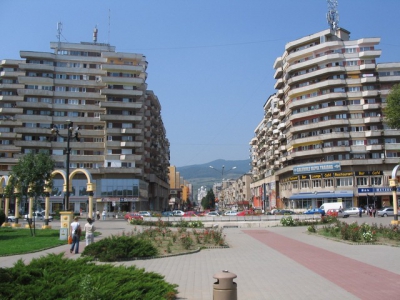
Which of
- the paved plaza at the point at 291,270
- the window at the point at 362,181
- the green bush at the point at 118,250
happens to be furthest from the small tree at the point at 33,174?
the window at the point at 362,181

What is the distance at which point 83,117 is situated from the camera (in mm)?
73875

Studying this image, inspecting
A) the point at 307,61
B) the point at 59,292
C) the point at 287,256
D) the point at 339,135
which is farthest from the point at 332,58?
the point at 59,292

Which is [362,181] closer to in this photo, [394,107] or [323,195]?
[323,195]

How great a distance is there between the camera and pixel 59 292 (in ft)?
22.9

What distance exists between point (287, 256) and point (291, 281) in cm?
534

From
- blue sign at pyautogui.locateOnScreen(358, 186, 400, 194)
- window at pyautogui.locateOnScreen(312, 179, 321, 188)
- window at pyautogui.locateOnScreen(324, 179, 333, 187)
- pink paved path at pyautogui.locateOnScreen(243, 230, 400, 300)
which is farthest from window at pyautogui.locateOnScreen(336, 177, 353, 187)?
pink paved path at pyautogui.locateOnScreen(243, 230, 400, 300)

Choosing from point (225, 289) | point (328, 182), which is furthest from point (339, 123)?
point (225, 289)

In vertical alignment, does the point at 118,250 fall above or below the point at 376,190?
below

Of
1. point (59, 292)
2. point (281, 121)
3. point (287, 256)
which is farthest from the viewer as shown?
point (281, 121)

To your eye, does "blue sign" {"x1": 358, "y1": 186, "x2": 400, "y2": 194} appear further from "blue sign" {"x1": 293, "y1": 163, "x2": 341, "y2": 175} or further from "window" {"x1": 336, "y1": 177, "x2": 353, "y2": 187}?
"blue sign" {"x1": 293, "y1": 163, "x2": 341, "y2": 175}

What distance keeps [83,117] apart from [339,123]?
44.0 m

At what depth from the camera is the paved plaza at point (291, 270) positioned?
9.34 m

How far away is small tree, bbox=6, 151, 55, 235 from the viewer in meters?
27.7

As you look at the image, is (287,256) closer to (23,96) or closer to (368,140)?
(368,140)
